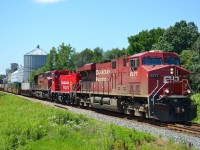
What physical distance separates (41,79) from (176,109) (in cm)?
3162

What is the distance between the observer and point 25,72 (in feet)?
520

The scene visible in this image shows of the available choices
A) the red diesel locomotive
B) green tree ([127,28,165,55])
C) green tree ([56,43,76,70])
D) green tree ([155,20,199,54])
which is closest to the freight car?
the red diesel locomotive

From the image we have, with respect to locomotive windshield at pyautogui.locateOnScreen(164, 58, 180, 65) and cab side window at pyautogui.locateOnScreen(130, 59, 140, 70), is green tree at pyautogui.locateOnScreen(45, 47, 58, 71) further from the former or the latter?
locomotive windshield at pyautogui.locateOnScreen(164, 58, 180, 65)

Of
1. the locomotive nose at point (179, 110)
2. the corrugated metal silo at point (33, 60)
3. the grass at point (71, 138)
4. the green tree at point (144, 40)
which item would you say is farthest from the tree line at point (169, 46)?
the corrugated metal silo at point (33, 60)

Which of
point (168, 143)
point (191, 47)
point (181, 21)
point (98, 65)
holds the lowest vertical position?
point (168, 143)

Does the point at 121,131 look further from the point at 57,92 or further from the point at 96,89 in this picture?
the point at 57,92

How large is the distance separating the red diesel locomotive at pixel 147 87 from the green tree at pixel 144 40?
50081mm

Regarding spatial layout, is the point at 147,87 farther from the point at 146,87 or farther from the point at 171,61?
the point at 171,61

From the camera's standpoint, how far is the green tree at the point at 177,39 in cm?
5588

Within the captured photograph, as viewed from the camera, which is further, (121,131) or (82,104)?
(82,104)

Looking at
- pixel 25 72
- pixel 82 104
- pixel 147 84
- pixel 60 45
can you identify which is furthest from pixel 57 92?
pixel 25 72

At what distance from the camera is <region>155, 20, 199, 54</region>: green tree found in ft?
183

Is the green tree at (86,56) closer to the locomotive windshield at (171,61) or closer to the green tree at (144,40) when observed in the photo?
the green tree at (144,40)

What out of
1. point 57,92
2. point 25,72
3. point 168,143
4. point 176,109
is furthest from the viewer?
point 25,72
